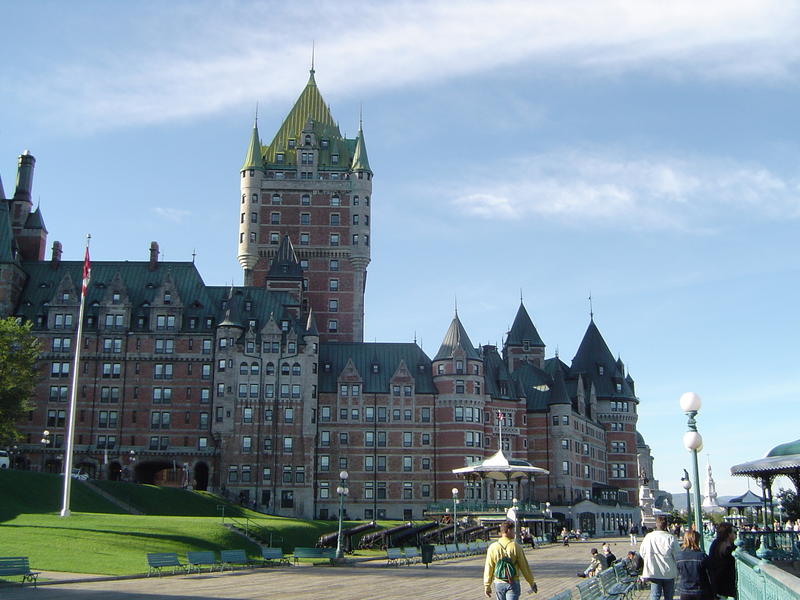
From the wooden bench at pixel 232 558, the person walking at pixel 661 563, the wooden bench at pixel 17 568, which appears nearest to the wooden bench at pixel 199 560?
the wooden bench at pixel 232 558

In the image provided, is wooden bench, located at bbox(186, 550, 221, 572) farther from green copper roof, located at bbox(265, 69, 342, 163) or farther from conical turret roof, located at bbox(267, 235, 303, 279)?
green copper roof, located at bbox(265, 69, 342, 163)

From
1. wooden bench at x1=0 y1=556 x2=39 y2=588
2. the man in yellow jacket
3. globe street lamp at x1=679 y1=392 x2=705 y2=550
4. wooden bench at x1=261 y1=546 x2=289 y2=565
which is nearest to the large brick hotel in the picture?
wooden bench at x1=261 y1=546 x2=289 y2=565

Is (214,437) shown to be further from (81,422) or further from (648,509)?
(648,509)

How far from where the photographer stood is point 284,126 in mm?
122188

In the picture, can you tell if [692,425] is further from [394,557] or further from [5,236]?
[5,236]

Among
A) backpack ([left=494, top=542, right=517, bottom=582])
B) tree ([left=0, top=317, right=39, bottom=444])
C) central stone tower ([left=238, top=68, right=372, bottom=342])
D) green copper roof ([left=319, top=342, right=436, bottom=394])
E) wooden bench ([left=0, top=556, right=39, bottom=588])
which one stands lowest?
wooden bench ([left=0, top=556, right=39, bottom=588])

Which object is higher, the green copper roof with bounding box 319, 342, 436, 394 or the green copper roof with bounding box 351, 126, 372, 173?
the green copper roof with bounding box 351, 126, 372, 173

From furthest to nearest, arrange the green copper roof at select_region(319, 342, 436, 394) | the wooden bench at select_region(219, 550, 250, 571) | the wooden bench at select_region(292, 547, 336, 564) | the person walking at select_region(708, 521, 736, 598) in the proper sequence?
the green copper roof at select_region(319, 342, 436, 394)
the wooden bench at select_region(292, 547, 336, 564)
the wooden bench at select_region(219, 550, 250, 571)
the person walking at select_region(708, 521, 736, 598)

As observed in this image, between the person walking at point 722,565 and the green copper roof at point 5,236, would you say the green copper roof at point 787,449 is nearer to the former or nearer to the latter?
the person walking at point 722,565

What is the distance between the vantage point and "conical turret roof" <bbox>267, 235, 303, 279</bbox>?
10743 cm

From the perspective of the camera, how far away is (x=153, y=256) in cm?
10394

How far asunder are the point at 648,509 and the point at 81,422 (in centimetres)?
5964

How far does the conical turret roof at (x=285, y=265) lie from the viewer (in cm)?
10743

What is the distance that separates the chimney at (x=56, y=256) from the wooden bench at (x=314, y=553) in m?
62.0
